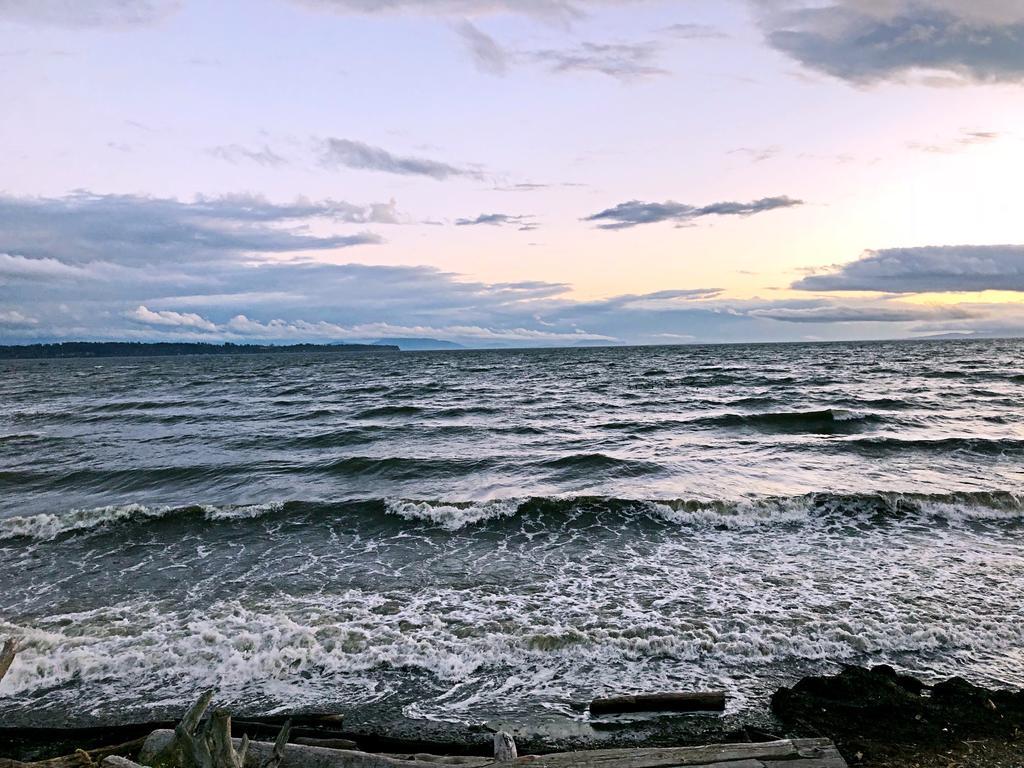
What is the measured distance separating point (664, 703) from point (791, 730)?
3.86ft

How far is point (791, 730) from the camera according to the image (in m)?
6.00

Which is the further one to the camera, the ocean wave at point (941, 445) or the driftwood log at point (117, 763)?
the ocean wave at point (941, 445)

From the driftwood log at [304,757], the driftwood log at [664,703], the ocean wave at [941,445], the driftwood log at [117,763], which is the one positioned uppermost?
the driftwood log at [117,763]

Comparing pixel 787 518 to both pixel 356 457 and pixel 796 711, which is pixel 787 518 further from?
pixel 356 457

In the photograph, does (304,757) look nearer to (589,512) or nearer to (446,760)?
(446,760)

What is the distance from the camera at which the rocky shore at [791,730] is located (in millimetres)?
5461

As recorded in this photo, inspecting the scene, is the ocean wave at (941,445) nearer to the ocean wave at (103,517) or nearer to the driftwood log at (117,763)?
the ocean wave at (103,517)

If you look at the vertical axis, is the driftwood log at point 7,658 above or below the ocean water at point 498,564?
above

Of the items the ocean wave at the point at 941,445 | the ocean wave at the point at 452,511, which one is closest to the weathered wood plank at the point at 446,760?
the ocean wave at the point at 452,511

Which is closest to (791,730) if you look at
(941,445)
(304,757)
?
(304,757)

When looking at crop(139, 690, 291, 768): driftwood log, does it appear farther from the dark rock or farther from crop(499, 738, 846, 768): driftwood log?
the dark rock

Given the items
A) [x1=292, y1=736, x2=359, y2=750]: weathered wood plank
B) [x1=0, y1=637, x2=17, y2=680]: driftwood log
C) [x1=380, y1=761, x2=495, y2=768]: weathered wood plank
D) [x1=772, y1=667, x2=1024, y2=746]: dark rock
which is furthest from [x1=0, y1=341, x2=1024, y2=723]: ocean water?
[x1=380, y1=761, x2=495, y2=768]: weathered wood plank

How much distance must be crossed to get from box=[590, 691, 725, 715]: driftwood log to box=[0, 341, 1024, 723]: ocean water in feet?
1.13

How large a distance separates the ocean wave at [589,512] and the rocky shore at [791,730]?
7.05 metres
